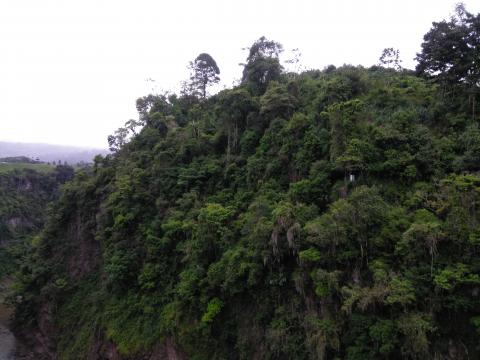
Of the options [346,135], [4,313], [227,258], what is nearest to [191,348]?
[227,258]

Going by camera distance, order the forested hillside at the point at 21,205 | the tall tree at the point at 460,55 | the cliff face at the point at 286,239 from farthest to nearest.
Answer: the forested hillside at the point at 21,205 < the tall tree at the point at 460,55 < the cliff face at the point at 286,239

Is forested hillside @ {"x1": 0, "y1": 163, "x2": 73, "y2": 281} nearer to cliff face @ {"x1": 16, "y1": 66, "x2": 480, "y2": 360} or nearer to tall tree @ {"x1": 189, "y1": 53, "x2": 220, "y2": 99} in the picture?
cliff face @ {"x1": 16, "y1": 66, "x2": 480, "y2": 360}

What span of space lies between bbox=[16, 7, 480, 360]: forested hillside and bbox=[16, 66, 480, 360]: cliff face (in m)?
0.09

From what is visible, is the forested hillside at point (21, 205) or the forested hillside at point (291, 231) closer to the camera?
the forested hillside at point (291, 231)

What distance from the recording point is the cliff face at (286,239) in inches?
608

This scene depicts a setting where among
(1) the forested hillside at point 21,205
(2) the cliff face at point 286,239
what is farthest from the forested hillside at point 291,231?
(1) the forested hillside at point 21,205

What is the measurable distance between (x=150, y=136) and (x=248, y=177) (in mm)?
14844

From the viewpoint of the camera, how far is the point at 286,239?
19.5 meters

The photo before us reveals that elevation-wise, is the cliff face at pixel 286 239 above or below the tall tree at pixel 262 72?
below

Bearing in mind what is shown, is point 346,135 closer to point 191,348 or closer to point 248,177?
point 248,177

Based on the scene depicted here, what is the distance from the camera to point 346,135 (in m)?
21.8

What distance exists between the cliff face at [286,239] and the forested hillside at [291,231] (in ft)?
0.31

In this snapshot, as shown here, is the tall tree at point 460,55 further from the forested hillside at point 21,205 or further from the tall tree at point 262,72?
the forested hillside at point 21,205

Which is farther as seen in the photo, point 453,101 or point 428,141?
point 453,101
